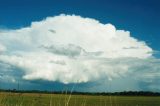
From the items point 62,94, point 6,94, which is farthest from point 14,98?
point 62,94

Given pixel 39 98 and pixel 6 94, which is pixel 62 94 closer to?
pixel 39 98

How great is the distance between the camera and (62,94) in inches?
277

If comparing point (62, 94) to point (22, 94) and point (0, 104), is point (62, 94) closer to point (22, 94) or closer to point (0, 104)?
point (22, 94)

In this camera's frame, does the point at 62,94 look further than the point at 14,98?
No

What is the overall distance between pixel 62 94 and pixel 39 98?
1.74ft

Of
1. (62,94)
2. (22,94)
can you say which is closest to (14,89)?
(22,94)

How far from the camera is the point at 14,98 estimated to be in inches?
298

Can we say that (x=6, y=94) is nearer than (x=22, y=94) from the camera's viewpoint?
No

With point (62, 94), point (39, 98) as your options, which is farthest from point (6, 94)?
point (62, 94)

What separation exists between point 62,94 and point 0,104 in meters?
1.33

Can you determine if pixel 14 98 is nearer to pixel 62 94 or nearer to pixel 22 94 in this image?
pixel 22 94

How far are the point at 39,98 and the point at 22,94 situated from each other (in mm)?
369

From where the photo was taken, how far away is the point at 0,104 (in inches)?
283

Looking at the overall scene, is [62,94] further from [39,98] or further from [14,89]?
[14,89]
